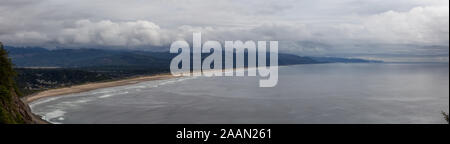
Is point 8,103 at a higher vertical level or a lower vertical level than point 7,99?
lower

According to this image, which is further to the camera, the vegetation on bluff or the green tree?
the vegetation on bluff

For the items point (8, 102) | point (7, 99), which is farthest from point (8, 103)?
point (7, 99)

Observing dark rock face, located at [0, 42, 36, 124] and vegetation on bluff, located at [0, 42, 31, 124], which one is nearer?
dark rock face, located at [0, 42, 36, 124]

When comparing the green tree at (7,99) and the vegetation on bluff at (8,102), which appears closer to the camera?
the green tree at (7,99)

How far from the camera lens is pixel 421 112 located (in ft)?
204

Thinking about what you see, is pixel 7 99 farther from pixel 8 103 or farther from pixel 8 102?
pixel 8 103

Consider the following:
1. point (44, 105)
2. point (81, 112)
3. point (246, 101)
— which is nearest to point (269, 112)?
point (246, 101)

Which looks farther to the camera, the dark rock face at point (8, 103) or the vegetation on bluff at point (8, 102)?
the vegetation on bluff at point (8, 102)
